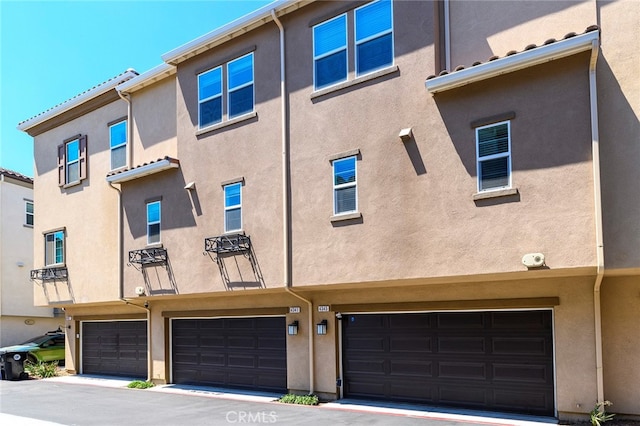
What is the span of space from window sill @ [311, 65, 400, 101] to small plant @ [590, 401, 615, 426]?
7.48 m

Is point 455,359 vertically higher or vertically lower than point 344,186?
lower

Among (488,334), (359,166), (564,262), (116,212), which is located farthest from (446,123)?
(116,212)

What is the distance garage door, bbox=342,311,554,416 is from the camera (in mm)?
10742

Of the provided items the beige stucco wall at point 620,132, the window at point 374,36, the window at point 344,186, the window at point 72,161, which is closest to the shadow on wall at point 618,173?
the beige stucco wall at point 620,132

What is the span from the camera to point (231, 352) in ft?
51.3

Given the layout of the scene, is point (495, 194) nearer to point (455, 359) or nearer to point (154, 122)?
point (455, 359)

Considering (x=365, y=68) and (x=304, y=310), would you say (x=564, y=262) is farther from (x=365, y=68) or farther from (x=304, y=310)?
(x=304, y=310)

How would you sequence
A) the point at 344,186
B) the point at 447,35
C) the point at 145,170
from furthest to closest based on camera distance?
the point at 145,170
the point at 344,186
the point at 447,35

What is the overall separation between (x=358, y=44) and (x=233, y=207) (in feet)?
17.0

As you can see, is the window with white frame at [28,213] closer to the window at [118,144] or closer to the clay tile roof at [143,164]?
the window at [118,144]

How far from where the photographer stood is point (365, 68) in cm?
1201

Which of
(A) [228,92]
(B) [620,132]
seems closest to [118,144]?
(A) [228,92]

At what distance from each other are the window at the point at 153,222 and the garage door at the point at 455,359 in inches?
256

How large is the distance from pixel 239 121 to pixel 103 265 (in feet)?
25.1
